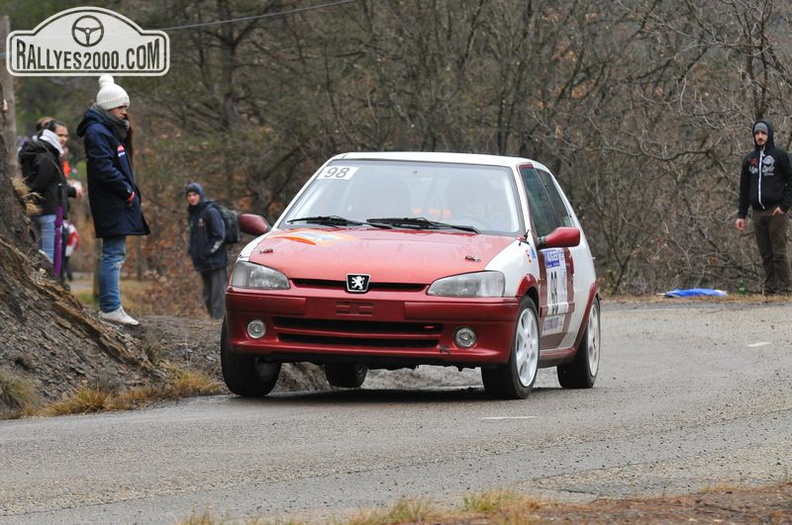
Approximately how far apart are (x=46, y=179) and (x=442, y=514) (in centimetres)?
1051

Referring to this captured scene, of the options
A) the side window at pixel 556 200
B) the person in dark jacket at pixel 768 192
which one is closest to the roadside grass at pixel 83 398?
the side window at pixel 556 200

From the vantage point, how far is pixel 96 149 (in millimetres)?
13570

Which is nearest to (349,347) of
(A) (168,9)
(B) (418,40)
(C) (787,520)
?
(C) (787,520)

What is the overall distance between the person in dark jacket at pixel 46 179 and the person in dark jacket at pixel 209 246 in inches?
206

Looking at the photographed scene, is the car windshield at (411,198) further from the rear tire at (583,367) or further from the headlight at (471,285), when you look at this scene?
the rear tire at (583,367)

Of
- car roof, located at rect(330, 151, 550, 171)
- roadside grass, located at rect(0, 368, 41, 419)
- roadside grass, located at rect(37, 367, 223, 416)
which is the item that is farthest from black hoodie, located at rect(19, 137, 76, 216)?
roadside grass, located at rect(0, 368, 41, 419)

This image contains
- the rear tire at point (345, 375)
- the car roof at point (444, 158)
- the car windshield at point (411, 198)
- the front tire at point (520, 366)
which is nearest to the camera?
the front tire at point (520, 366)

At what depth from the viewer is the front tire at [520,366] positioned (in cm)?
1083

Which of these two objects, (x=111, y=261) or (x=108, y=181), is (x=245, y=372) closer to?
A: (x=108, y=181)

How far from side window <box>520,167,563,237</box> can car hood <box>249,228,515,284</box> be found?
2.73 ft

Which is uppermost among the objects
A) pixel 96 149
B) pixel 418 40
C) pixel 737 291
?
pixel 418 40

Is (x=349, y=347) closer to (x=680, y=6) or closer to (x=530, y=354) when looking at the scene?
(x=530, y=354)

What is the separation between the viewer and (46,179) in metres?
15.9

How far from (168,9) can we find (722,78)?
11944 mm
